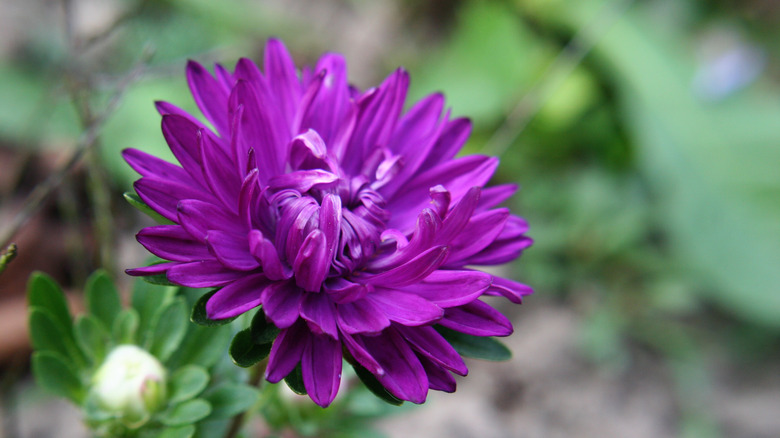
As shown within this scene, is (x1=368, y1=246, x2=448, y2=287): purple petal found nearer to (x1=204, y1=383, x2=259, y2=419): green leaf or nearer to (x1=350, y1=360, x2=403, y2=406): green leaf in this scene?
(x1=350, y1=360, x2=403, y2=406): green leaf

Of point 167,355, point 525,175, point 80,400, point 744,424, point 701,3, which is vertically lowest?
point 80,400

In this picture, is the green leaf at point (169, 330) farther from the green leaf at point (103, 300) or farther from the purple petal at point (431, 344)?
the purple petal at point (431, 344)

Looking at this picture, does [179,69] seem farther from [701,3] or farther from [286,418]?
[701,3]

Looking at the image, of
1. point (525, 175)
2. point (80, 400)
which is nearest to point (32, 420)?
point (80, 400)

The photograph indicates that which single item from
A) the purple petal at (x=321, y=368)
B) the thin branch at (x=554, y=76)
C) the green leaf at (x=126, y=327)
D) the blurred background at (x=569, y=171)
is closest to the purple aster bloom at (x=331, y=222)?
the purple petal at (x=321, y=368)

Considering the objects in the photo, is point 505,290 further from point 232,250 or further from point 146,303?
point 146,303

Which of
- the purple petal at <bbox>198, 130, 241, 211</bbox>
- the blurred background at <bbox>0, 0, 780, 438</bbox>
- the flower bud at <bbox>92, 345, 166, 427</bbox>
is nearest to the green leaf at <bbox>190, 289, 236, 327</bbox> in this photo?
the purple petal at <bbox>198, 130, 241, 211</bbox>
